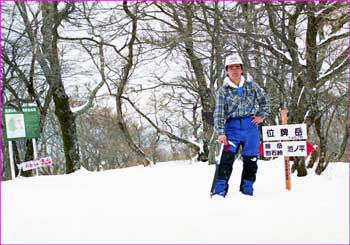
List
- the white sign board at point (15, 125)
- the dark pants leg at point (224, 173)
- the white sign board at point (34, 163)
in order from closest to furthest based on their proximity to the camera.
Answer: the dark pants leg at point (224, 173), the white sign board at point (15, 125), the white sign board at point (34, 163)

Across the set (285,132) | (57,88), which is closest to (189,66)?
(57,88)

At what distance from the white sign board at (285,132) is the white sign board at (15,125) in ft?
20.8

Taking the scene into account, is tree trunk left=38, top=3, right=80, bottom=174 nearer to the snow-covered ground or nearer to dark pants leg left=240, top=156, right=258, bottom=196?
the snow-covered ground

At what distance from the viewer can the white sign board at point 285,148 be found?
12.7 ft

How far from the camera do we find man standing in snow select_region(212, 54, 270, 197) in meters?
3.58

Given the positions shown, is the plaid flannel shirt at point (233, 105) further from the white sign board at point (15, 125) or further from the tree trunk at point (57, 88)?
the tree trunk at point (57, 88)

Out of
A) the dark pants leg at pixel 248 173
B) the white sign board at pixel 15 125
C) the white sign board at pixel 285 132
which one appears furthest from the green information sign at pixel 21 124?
the dark pants leg at pixel 248 173

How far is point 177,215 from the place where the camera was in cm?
283

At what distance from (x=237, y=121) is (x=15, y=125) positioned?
6.56m

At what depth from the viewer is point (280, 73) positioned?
6.94 meters

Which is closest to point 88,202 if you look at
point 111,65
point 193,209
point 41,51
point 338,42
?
point 193,209

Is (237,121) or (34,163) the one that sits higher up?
(237,121)

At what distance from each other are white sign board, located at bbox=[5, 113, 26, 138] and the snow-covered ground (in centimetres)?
488

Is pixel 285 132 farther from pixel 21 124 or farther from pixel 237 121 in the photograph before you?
pixel 21 124
